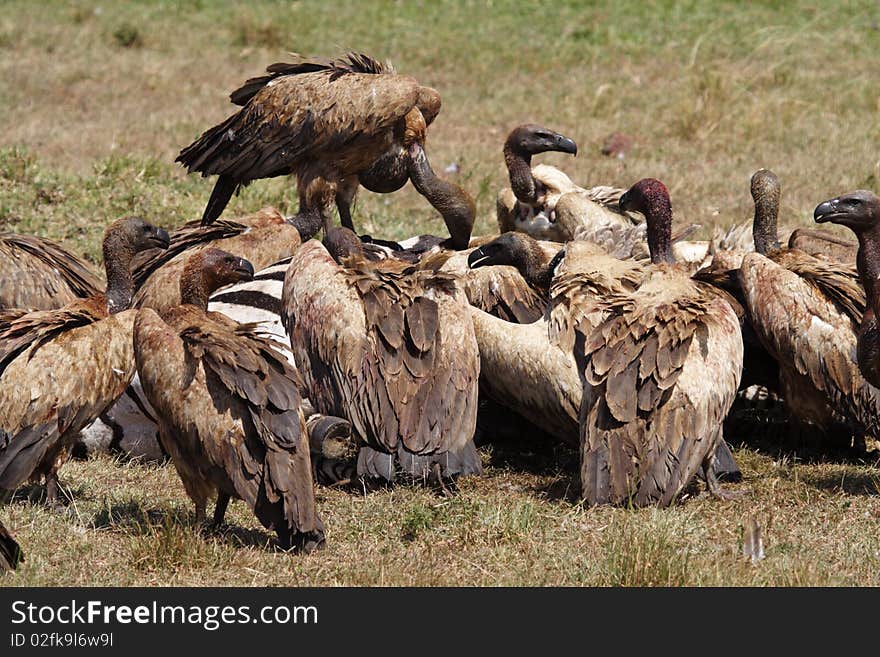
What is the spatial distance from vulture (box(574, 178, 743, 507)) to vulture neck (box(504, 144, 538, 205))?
344 cm

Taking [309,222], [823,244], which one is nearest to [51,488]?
[309,222]

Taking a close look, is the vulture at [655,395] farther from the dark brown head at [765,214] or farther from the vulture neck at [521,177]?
the vulture neck at [521,177]

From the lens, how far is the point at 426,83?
14.8 meters

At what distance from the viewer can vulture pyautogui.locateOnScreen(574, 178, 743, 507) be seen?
5.57 m

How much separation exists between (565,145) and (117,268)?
3808 mm

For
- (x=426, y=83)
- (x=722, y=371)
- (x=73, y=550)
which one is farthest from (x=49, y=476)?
(x=426, y=83)

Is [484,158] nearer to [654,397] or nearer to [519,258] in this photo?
[519,258]

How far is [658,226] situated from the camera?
23.7ft

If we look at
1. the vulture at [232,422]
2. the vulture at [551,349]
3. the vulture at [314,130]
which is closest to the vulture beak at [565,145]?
the vulture at [314,130]

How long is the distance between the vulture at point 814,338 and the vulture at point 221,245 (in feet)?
8.92

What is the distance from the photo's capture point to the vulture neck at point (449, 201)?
344 inches

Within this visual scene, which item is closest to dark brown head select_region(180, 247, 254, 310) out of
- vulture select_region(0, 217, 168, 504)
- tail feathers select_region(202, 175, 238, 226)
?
vulture select_region(0, 217, 168, 504)

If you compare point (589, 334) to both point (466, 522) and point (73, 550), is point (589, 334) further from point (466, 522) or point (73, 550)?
point (73, 550)

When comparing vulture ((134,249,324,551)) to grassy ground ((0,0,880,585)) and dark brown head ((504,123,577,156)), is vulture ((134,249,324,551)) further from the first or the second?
dark brown head ((504,123,577,156))
